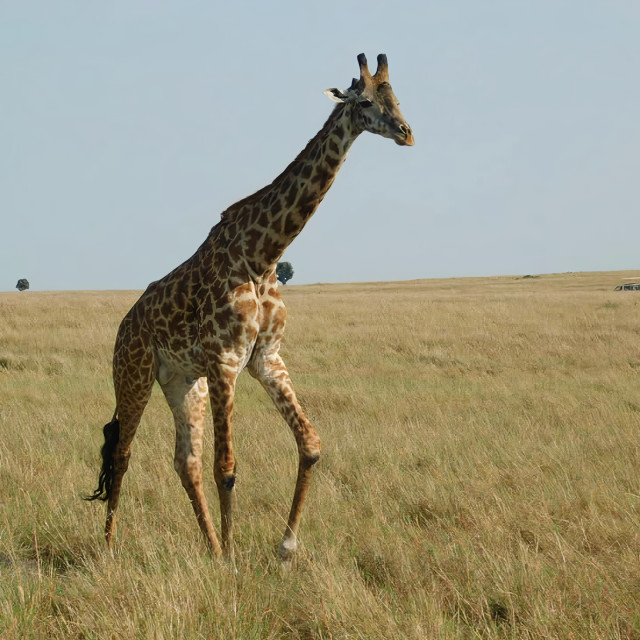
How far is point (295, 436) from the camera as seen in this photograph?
15.4 feet

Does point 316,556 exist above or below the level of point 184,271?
below

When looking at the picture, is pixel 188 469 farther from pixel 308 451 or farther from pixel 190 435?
pixel 308 451

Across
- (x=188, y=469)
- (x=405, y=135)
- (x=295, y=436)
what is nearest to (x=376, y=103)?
(x=405, y=135)

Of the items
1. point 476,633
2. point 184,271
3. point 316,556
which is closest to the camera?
point 476,633

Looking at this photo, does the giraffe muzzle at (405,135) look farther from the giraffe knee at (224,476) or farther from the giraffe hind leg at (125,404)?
the giraffe hind leg at (125,404)

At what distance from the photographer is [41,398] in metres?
10.5

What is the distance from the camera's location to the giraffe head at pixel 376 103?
4039 mm

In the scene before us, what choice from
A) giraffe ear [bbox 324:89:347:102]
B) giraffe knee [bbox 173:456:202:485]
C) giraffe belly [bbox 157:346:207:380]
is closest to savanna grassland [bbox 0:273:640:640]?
giraffe knee [bbox 173:456:202:485]

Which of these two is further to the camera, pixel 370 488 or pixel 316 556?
pixel 370 488

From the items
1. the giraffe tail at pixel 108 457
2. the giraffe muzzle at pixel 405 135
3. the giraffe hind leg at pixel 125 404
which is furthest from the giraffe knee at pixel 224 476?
the giraffe muzzle at pixel 405 135

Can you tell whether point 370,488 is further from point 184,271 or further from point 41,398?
point 41,398

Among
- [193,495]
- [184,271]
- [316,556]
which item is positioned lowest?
[316,556]

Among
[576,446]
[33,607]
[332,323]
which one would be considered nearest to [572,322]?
[332,323]

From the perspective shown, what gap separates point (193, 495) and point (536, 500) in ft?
8.88
